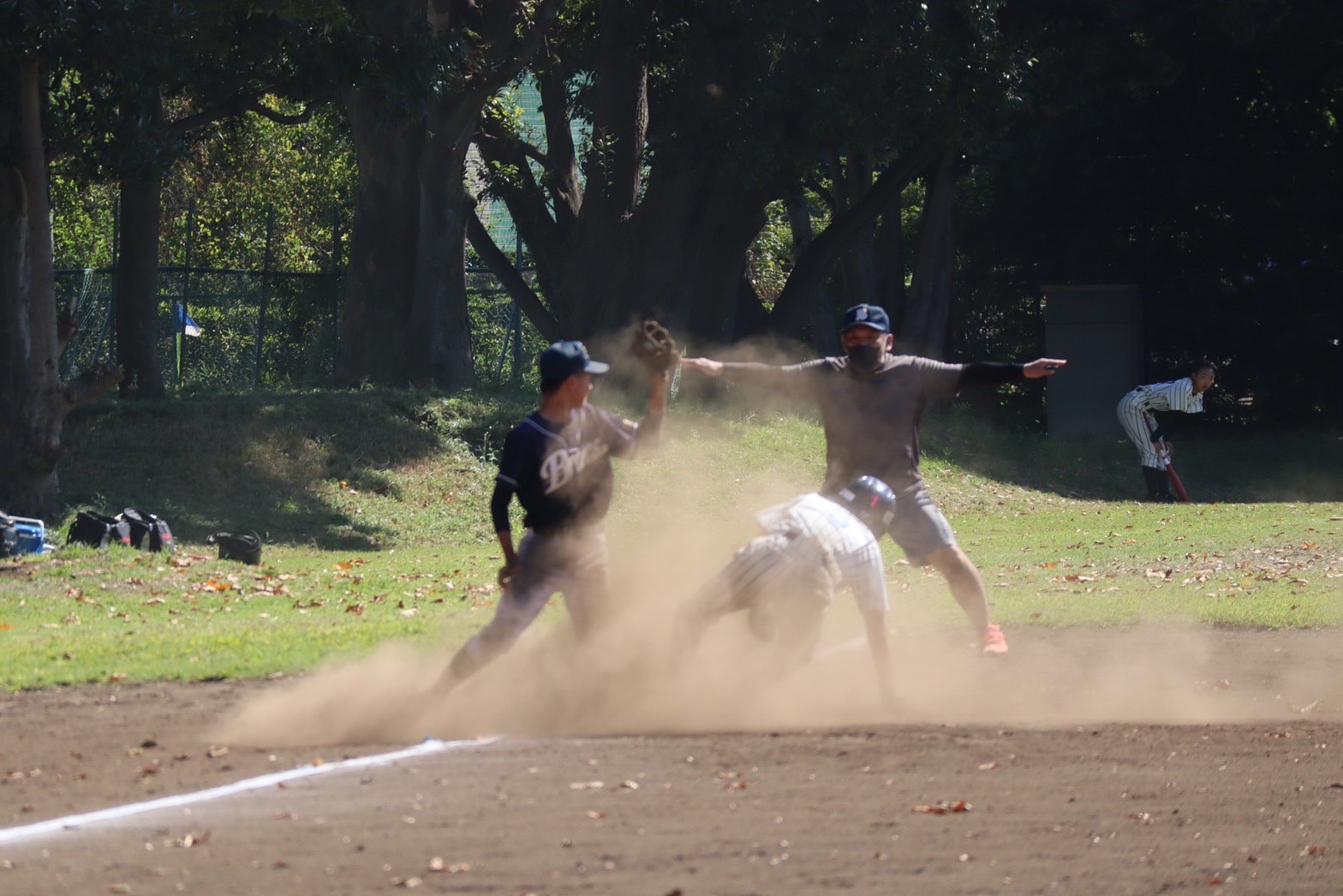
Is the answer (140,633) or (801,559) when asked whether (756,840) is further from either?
(140,633)

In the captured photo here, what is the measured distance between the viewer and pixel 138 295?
21.8 m

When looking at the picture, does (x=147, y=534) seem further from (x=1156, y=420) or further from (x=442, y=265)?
(x=1156, y=420)

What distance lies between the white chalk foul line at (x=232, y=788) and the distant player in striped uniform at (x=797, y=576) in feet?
4.21

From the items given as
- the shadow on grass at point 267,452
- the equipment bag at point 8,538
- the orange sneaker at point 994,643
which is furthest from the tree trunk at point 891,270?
the orange sneaker at point 994,643

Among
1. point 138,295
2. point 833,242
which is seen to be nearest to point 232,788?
point 138,295

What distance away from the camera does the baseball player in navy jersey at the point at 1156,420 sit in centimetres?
2369

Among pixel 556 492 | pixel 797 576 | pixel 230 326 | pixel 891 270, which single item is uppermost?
pixel 891 270

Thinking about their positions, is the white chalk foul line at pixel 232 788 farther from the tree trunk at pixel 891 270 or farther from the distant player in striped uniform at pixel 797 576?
the tree trunk at pixel 891 270

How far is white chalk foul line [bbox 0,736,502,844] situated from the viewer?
5.96 m

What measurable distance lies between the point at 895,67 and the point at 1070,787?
17.9 meters

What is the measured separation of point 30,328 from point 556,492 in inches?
403

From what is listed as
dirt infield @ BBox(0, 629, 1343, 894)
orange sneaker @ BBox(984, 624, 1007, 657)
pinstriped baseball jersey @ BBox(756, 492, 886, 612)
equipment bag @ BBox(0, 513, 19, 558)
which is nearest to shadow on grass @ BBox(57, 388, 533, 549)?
equipment bag @ BBox(0, 513, 19, 558)

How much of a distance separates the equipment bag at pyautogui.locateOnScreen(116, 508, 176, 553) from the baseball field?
43cm

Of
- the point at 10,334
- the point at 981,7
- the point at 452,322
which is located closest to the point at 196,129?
the point at 452,322
